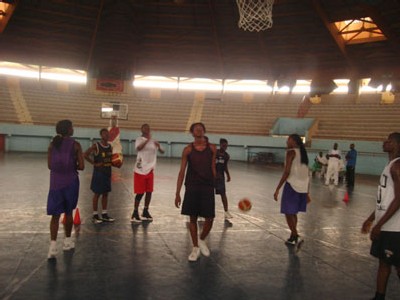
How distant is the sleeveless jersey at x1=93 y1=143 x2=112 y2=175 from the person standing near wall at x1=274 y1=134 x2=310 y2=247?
136 inches

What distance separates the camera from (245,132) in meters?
31.7

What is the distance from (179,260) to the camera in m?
5.44

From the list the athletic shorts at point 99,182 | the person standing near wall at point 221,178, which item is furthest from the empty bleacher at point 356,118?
the athletic shorts at point 99,182

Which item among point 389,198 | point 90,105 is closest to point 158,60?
point 90,105

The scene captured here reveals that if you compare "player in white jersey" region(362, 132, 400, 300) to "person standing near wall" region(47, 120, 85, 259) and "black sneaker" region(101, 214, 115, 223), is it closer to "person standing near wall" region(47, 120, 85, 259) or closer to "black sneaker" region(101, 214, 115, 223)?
"person standing near wall" region(47, 120, 85, 259)

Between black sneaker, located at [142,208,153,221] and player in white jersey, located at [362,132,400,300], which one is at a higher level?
player in white jersey, located at [362,132,400,300]

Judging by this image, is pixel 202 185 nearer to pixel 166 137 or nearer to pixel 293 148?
pixel 293 148

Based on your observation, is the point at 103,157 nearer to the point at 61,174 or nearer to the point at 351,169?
the point at 61,174

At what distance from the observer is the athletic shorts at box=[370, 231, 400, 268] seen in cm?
387

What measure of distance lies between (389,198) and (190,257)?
2837 millimetres

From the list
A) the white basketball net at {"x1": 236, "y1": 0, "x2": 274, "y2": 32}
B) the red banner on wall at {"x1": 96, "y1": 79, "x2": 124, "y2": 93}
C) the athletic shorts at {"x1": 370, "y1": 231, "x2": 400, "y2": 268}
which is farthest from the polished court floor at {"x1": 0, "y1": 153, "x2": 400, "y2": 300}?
the red banner on wall at {"x1": 96, "y1": 79, "x2": 124, "y2": 93}

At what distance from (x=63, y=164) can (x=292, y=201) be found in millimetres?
3767

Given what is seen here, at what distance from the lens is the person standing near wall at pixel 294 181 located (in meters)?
6.38

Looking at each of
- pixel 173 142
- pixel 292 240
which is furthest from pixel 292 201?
pixel 173 142
